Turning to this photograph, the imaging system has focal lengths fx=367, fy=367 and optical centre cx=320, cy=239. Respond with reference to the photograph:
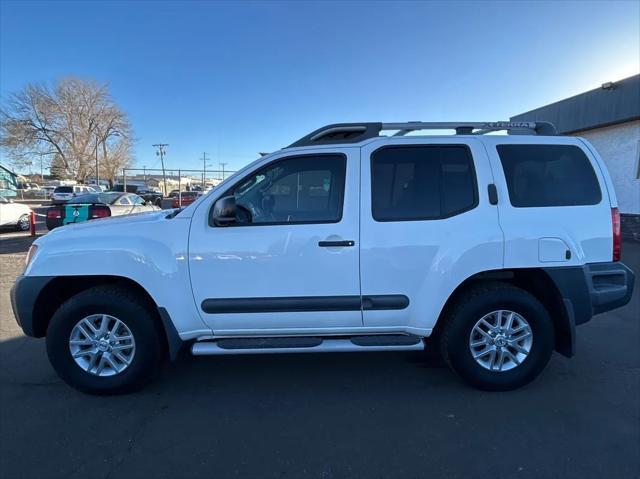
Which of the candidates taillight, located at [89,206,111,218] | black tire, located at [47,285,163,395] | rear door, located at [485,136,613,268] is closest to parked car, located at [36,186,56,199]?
taillight, located at [89,206,111,218]

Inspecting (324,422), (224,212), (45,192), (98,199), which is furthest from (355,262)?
(45,192)

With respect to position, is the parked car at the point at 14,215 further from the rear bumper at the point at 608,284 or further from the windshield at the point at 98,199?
the rear bumper at the point at 608,284

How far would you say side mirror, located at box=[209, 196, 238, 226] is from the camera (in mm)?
2877

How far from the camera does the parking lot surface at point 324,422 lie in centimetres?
231

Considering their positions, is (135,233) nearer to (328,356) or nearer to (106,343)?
(106,343)

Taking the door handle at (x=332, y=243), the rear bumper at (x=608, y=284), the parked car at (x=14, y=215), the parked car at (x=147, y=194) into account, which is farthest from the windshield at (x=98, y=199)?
the rear bumper at (x=608, y=284)

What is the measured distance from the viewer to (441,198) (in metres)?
3.08

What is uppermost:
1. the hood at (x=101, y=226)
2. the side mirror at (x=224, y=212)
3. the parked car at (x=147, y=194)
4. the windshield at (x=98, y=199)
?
the parked car at (x=147, y=194)

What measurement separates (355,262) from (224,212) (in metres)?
1.11

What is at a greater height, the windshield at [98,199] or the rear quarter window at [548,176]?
the windshield at [98,199]

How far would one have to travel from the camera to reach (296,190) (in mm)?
3172

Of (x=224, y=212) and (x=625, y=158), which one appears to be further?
(x=625, y=158)

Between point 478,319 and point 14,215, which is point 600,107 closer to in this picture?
point 478,319

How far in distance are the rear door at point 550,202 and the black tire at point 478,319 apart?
0.98 feet
